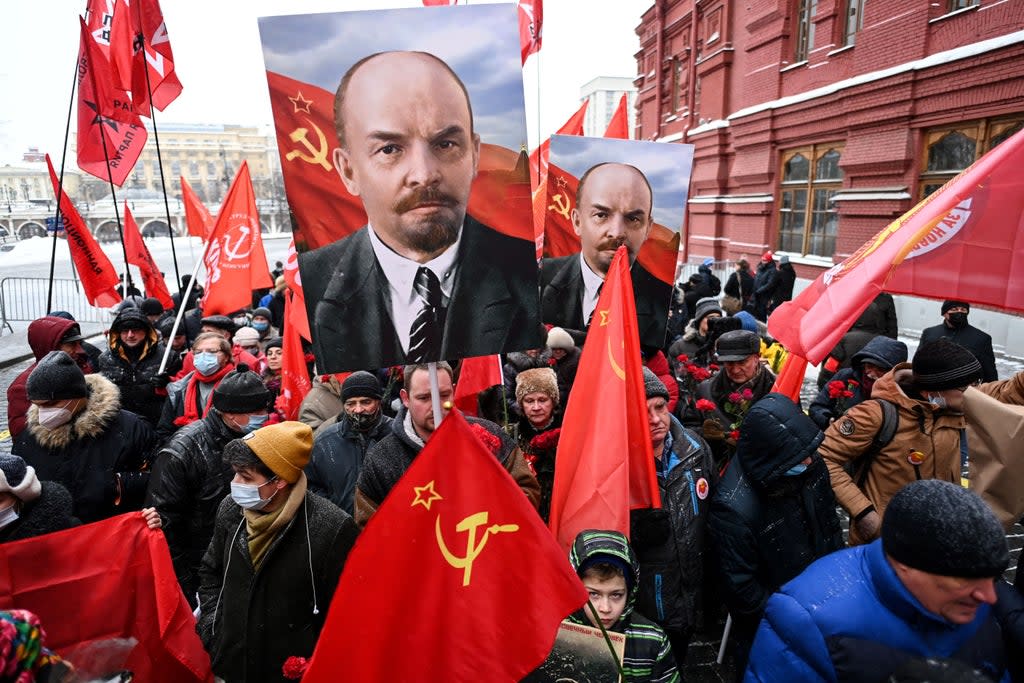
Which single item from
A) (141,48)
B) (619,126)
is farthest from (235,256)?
(619,126)

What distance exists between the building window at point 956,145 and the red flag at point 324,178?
30.0 ft

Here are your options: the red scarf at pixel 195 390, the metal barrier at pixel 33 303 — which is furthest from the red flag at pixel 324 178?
the metal barrier at pixel 33 303

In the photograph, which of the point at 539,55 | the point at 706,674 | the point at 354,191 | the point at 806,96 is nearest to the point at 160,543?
the point at 354,191

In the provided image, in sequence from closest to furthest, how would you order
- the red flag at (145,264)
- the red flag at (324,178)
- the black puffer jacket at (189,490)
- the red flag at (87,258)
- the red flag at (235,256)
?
1. the red flag at (324,178)
2. the black puffer jacket at (189,490)
3. the red flag at (235,256)
4. the red flag at (87,258)
5. the red flag at (145,264)

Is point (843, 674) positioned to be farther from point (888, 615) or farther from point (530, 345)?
point (530, 345)

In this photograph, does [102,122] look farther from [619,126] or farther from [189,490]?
[619,126]

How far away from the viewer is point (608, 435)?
267 cm

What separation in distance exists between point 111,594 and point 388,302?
163 centimetres

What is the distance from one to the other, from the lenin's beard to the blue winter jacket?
1426 mm

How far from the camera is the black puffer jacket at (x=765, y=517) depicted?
8.01 ft

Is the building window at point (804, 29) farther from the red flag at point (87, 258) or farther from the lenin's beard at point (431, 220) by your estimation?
the lenin's beard at point (431, 220)

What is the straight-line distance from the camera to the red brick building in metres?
9.01

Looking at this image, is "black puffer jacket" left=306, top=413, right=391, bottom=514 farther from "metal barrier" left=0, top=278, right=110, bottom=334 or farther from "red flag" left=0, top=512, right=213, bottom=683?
"metal barrier" left=0, top=278, right=110, bottom=334

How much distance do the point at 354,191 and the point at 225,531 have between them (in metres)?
1.53
